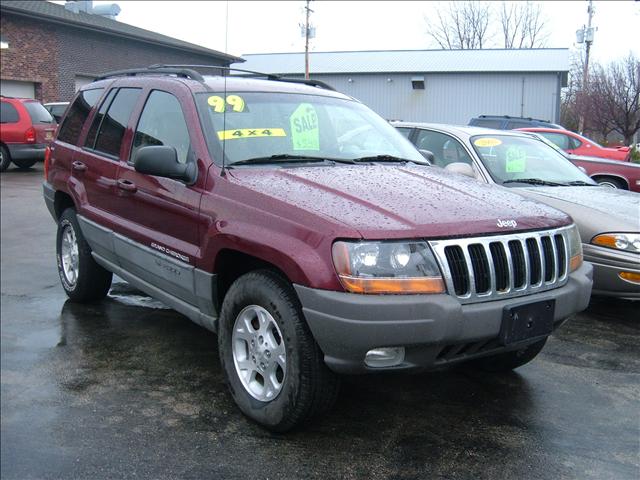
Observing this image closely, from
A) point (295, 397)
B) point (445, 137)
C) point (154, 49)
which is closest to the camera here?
point (295, 397)

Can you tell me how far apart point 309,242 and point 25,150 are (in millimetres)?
14653

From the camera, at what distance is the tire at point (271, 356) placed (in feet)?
9.95

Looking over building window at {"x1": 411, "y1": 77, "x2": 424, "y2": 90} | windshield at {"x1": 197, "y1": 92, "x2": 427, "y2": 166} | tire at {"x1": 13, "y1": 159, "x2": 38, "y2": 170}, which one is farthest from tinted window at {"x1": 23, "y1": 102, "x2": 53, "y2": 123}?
building window at {"x1": 411, "y1": 77, "x2": 424, "y2": 90}

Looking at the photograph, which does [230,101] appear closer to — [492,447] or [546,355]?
[492,447]

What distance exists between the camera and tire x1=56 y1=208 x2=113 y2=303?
5.18 metres

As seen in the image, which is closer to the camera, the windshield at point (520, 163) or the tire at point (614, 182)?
the windshield at point (520, 163)

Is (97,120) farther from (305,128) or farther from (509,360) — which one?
(509,360)

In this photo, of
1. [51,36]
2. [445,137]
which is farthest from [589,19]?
[51,36]

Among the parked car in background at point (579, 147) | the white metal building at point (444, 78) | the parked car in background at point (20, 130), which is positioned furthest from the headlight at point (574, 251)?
the white metal building at point (444, 78)

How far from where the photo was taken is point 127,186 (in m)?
4.29

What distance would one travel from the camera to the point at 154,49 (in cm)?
2984

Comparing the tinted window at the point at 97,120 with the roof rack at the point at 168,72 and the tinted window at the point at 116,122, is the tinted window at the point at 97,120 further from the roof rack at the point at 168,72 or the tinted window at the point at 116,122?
the roof rack at the point at 168,72

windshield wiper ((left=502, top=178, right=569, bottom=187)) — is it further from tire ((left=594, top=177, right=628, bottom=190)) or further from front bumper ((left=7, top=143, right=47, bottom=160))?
Answer: front bumper ((left=7, top=143, right=47, bottom=160))

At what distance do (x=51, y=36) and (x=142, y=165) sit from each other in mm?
24504
